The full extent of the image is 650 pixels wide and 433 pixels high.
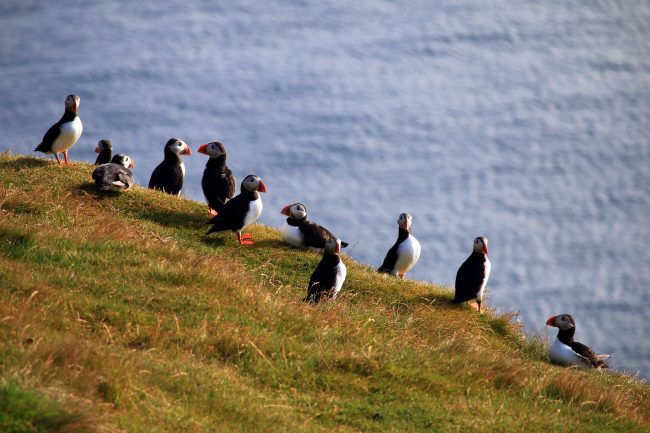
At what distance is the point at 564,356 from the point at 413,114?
186 feet

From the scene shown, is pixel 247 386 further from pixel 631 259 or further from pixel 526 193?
pixel 526 193

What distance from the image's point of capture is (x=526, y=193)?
204 feet

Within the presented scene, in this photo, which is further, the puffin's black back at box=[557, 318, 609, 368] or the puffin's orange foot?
the puffin's orange foot

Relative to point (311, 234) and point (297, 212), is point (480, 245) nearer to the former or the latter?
point (311, 234)

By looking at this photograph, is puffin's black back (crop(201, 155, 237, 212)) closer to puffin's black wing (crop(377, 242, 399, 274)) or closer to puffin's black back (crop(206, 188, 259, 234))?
puffin's black back (crop(206, 188, 259, 234))

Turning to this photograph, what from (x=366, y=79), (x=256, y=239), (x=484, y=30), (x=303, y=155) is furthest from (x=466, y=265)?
(x=484, y=30)

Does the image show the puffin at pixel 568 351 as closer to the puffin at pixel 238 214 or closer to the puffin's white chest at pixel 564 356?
the puffin's white chest at pixel 564 356

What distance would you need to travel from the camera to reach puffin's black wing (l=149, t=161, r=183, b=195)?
20078 mm

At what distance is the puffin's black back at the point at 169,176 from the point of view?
791 inches

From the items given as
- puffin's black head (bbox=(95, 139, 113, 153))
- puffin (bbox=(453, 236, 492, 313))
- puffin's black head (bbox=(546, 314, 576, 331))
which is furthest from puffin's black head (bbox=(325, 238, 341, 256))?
puffin's black head (bbox=(95, 139, 113, 153))

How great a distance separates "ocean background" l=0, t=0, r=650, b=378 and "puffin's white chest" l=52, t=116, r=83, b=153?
2799cm

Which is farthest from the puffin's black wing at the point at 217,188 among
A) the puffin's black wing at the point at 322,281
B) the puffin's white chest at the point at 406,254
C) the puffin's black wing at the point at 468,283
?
the puffin's black wing at the point at 468,283

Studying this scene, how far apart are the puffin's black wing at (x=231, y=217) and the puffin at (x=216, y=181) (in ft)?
3.35

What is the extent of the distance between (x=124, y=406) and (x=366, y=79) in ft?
226
